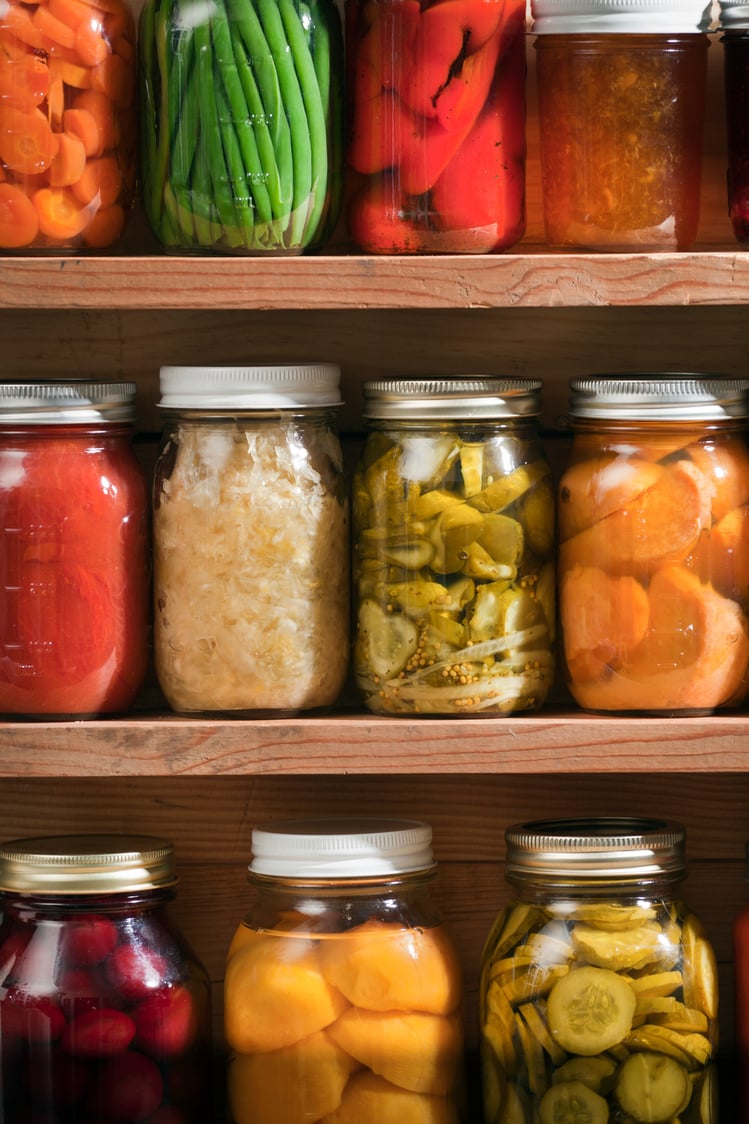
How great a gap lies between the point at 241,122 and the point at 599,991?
59 cm

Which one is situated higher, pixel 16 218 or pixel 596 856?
pixel 16 218

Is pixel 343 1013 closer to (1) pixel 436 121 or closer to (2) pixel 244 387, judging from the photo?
(2) pixel 244 387

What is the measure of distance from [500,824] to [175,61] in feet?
1.97

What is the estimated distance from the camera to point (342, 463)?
0.99m

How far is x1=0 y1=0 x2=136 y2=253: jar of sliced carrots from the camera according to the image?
0.91m

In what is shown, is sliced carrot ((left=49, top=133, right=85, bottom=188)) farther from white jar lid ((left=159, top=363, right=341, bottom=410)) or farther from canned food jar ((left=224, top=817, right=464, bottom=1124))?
canned food jar ((left=224, top=817, right=464, bottom=1124))

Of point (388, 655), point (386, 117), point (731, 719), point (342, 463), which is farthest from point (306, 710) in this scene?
point (386, 117)

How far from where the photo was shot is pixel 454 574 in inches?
36.7

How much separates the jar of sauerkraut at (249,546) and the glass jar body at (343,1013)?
140mm

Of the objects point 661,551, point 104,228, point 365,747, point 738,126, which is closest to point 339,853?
point 365,747

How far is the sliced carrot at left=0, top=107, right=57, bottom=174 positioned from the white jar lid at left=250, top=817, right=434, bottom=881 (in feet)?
1.50

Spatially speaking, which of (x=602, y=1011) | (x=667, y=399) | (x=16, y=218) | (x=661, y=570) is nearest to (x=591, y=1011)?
(x=602, y=1011)

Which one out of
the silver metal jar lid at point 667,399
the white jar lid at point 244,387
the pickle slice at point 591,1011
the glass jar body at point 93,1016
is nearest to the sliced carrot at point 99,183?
the white jar lid at point 244,387

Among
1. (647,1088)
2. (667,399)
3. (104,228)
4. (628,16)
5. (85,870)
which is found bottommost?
(647,1088)
